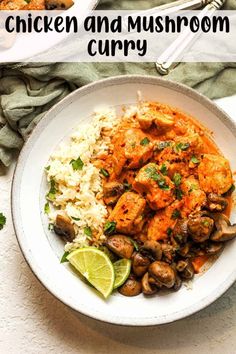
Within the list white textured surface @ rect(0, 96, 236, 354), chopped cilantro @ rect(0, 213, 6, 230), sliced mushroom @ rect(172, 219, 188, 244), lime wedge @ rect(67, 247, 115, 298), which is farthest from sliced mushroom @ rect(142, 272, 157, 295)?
chopped cilantro @ rect(0, 213, 6, 230)

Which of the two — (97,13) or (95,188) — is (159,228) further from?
(97,13)

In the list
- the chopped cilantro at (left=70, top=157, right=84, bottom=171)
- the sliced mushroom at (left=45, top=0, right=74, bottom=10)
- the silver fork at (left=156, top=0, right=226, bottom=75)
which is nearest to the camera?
the chopped cilantro at (left=70, top=157, right=84, bottom=171)

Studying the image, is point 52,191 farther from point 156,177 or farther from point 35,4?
point 35,4

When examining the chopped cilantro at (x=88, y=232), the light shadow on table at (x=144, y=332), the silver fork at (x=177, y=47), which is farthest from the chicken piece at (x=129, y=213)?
the silver fork at (x=177, y=47)

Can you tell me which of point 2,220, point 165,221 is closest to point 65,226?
point 2,220

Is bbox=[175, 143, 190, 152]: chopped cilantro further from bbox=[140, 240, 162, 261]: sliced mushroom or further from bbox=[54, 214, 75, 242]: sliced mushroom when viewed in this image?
bbox=[54, 214, 75, 242]: sliced mushroom

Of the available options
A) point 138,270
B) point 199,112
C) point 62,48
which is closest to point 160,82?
point 199,112
